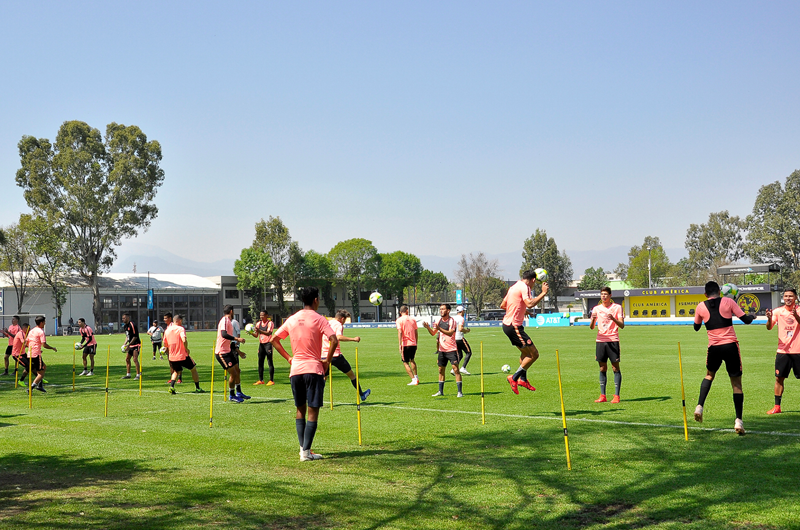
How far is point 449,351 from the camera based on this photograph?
15516 mm

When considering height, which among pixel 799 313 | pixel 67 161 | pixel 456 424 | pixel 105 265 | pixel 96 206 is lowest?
pixel 456 424

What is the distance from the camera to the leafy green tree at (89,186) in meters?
72.1

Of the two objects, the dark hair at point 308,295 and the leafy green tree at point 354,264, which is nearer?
the dark hair at point 308,295

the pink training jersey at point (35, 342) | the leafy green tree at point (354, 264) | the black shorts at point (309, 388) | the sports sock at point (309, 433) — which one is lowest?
the sports sock at point (309, 433)

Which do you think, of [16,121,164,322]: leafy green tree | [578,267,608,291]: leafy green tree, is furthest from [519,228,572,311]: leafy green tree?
[16,121,164,322]: leafy green tree

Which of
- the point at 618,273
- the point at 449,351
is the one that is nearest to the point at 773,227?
the point at 618,273

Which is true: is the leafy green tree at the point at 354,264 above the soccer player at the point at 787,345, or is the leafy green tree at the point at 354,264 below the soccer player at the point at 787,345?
above

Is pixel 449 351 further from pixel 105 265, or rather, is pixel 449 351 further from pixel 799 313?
pixel 105 265

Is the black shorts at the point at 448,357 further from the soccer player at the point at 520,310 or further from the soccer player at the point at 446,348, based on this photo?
the soccer player at the point at 520,310

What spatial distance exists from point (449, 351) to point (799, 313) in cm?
694

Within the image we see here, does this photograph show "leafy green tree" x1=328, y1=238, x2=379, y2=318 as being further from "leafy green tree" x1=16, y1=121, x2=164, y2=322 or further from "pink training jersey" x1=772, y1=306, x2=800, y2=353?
"pink training jersey" x1=772, y1=306, x2=800, y2=353

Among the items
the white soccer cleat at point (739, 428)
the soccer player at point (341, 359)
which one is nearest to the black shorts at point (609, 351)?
the white soccer cleat at point (739, 428)

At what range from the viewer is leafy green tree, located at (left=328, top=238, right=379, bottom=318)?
4289 inches

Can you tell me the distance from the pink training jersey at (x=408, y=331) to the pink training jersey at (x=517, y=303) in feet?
17.8
